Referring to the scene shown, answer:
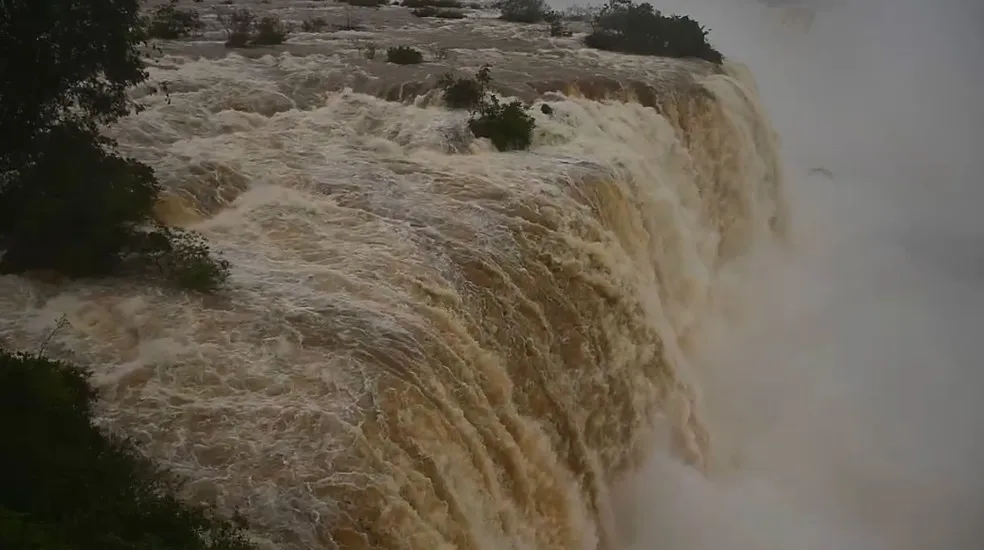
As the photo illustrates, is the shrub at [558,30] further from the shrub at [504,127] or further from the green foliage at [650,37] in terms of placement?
the shrub at [504,127]

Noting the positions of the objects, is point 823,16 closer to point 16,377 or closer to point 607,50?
point 607,50

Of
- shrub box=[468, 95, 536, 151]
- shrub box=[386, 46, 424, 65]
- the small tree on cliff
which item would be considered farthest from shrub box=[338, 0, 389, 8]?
the small tree on cliff

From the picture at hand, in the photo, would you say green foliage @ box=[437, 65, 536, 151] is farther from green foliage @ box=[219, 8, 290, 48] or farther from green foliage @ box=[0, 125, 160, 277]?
green foliage @ box=[0, 125, 160, 277]

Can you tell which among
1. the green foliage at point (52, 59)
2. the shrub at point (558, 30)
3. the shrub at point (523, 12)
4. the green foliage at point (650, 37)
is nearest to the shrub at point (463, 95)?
the green foliage at point (52, 59)

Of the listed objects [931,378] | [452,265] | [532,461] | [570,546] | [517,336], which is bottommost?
[931,378]

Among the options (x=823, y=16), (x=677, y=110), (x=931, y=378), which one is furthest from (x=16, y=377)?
(x=823, y=16)
